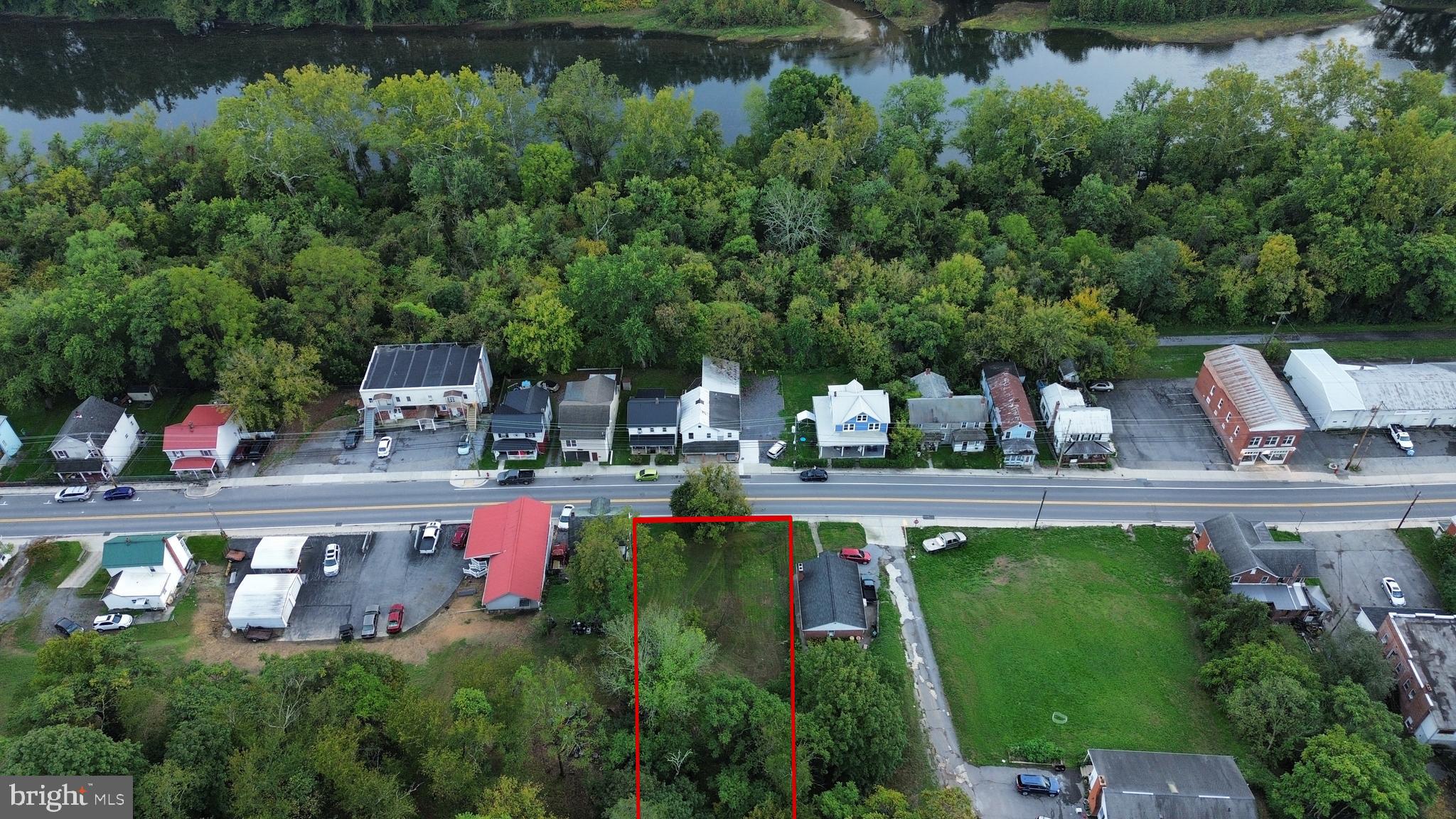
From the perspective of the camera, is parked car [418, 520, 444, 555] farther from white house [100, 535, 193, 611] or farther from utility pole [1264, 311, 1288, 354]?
utility pole [1264, 311, 1288, 354]

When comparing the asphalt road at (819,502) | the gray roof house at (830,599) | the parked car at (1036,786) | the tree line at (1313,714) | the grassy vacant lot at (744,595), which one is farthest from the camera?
the asphalt road at (819,502)

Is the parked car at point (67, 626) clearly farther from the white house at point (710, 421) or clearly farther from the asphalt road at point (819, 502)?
the white house at point (710, 421)

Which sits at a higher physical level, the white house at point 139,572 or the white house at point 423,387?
the white house at point 423,387

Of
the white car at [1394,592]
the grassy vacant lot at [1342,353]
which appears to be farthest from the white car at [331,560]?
the white car at [1394,592]

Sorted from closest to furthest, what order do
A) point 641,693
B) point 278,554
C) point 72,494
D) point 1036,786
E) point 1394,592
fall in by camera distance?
point 1036,786 < point 641,693 < point 1394,592 < point 278,554 < point 72,494

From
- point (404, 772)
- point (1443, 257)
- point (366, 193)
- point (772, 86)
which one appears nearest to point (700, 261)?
point (772, 86)

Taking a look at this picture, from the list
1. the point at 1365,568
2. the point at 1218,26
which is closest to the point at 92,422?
the point at 1365,568

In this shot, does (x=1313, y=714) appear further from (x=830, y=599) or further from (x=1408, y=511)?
(x=830, y=599)

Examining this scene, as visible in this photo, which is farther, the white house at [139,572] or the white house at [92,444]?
the white house at [92,444]
